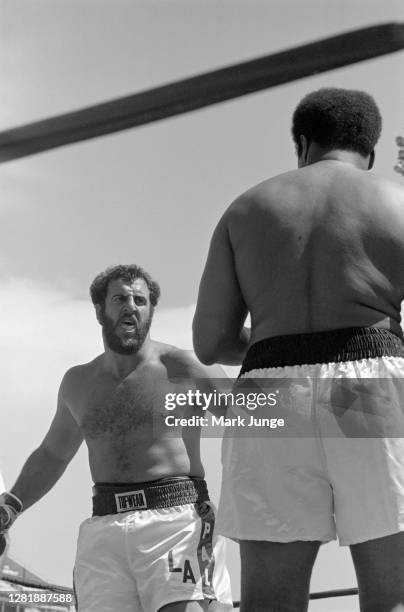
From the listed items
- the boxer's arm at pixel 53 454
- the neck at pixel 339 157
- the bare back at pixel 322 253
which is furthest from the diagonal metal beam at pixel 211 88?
the boxer's arm at pixel 53 454

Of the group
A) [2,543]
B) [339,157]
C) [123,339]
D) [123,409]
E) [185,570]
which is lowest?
[185,570]

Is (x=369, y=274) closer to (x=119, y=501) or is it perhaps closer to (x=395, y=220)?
(x=395, y=220)

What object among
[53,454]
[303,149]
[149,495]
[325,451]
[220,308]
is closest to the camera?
[325,451]

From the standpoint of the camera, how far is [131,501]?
3004mm

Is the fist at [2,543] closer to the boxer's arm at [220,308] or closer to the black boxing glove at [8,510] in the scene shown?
the black boxing glove at [8,510]

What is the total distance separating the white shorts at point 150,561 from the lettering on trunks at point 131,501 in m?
0.02

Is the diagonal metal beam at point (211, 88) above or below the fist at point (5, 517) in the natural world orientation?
above

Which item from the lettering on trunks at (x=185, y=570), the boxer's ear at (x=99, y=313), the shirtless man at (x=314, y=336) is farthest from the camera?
the boxer's ear at (x=99, y=313)

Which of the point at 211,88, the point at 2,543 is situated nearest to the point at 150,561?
the point at 2,543

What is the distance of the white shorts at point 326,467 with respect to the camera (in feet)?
4.94

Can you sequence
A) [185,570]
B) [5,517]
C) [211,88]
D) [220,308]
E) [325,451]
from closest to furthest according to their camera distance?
[211,88] < [325,451] < [220,308] < [185,570] < [5,517]

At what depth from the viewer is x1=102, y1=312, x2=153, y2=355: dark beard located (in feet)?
10.9

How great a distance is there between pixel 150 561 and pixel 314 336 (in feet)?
4.89

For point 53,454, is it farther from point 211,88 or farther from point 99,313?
point 211,88
